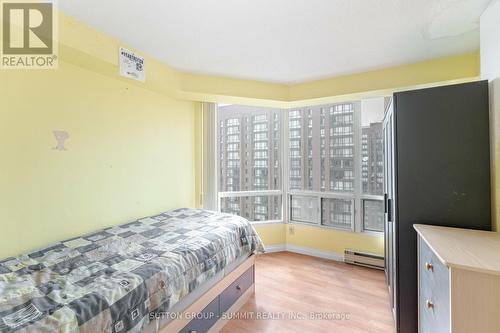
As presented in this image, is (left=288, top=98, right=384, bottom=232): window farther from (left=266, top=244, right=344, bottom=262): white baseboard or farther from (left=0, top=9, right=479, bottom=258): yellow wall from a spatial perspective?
(left=266, top=244, right=344, bottom=262): white baseboard

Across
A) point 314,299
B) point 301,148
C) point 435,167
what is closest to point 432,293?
point 435,167

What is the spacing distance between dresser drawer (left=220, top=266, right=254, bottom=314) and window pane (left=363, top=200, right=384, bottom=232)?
182 cm

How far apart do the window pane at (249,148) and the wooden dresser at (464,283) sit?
2.58m

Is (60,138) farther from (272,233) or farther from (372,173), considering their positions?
(372,173)

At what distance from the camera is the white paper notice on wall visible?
2.15 m

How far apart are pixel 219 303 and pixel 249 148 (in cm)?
230

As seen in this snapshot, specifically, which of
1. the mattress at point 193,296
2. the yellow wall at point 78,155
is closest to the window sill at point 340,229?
the mattress at point 193,296

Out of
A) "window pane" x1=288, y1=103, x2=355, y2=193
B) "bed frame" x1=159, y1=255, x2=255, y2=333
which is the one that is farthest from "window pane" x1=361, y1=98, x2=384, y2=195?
"bed frame" x1=159, y1=255, x2=255, y2=333

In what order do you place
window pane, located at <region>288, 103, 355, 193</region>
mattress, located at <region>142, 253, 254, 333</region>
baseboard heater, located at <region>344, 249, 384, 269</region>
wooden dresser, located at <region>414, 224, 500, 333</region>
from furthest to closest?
window pane, located at <region>288, 103, 355, 193</region> < baseboard heater, located at <region>344, 249, 384, 269</region> < mattress, located at <region>142, 253, 254, 333</region> < wooden dresser, located at <region>414, 224, 500, 333</region>

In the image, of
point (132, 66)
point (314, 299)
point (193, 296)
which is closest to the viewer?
point (193, 296)

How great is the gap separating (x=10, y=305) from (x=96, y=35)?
6.32 feet

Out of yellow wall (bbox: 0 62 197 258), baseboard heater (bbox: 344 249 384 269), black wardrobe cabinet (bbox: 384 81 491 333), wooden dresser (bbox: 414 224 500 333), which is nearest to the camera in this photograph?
wooden dresser (bbox: 414 224 500 333)

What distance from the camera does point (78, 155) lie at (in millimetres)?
2074

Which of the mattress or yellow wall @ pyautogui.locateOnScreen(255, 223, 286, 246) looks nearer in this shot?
the mattress
